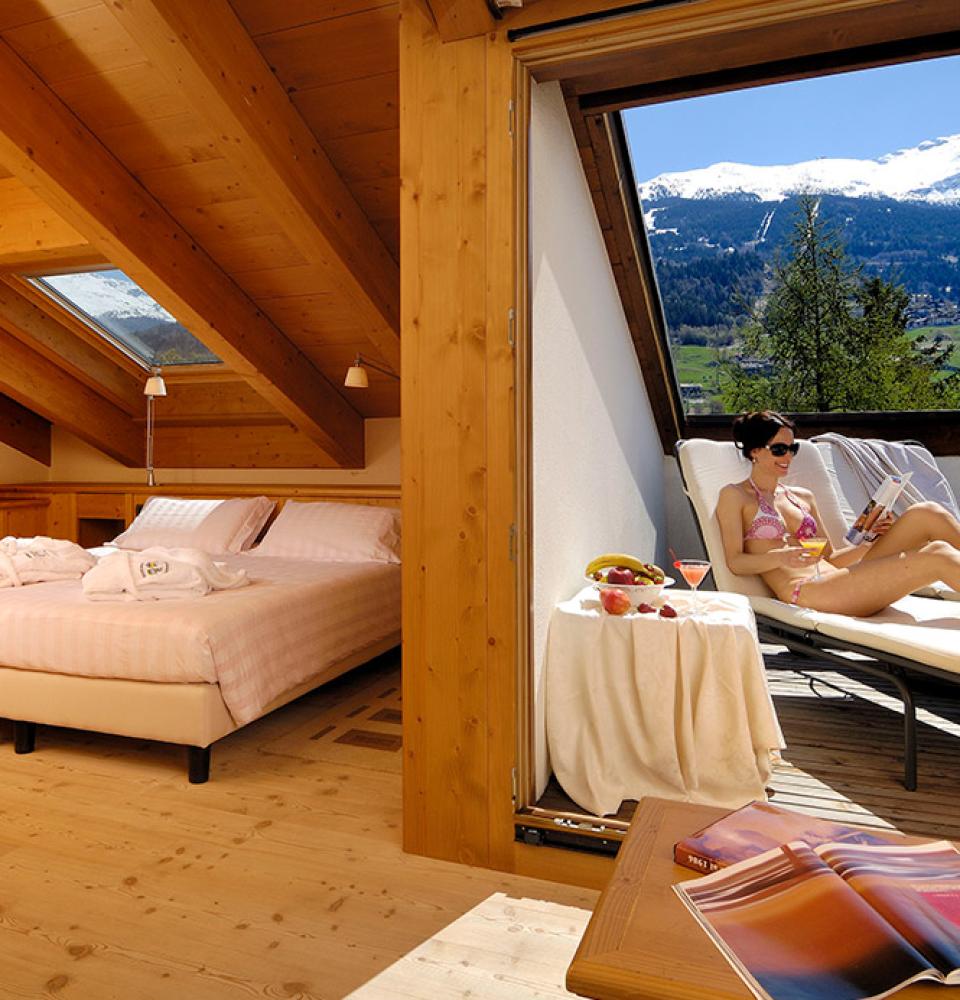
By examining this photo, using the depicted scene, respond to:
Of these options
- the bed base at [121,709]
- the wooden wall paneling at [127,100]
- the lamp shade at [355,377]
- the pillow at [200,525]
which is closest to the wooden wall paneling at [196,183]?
the wooden wall paneling at [127,100]

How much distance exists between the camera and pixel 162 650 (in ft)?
8.55

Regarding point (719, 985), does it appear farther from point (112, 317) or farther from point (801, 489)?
point (112, 317)

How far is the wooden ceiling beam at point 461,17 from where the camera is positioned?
74.9 inches

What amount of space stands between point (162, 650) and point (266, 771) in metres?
0.55

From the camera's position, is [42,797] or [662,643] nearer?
[662,643]

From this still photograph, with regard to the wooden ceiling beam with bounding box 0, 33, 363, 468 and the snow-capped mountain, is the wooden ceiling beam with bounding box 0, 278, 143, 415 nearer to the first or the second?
the wooden ceiling beam with bounding box 0, 33, 363, 468

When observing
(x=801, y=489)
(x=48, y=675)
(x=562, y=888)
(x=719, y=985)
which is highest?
(x=801, y=489)

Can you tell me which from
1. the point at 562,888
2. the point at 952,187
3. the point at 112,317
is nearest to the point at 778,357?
the point at 952,187

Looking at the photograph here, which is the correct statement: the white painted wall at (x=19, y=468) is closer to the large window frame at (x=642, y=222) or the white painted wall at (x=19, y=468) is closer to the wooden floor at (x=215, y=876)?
the wooden floor at (x=215, y=876)

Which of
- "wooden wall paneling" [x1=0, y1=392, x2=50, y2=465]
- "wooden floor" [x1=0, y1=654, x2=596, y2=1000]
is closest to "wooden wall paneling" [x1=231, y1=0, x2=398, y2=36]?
"wooden floor" [x1=0, y1=654, x2=596, y2=1000]

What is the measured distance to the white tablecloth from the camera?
7.02 ft

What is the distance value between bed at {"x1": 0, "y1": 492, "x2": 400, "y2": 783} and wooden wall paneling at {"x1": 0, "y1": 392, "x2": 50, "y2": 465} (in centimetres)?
327

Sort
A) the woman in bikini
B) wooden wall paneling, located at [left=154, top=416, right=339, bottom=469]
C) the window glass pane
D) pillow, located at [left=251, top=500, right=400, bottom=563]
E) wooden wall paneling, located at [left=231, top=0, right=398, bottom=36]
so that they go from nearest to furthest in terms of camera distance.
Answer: wooden wall paneling, located at [left=231, top=0, right=398, bottom=36]
the woman in bikini
pillow, located at [left=251, top=500, right=400, bottom=563]
the window glass pane
wooden wall paneling, located at [left=154, top=416, right=339, bottom=469]

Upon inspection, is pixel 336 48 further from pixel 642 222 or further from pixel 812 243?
pixel 812 243
